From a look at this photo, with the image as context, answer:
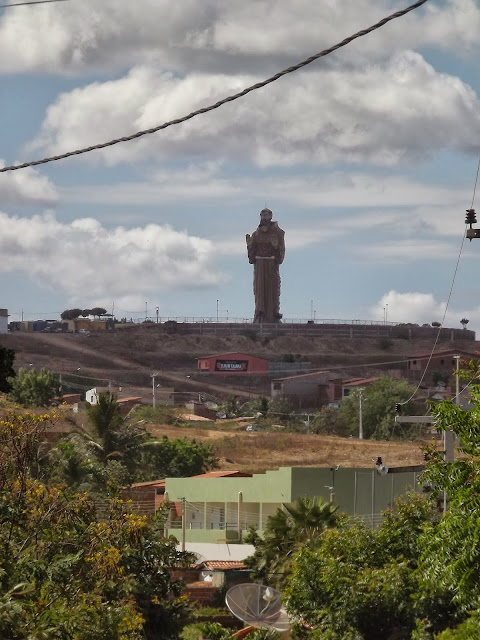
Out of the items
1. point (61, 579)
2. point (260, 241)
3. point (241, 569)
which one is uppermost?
point (260, 241)

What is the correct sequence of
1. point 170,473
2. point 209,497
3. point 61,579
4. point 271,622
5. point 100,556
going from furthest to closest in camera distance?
point 170,473 → point 209,497 → point 271,622 → point 100,556 → point 61,579

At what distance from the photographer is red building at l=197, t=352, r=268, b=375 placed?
453 feet

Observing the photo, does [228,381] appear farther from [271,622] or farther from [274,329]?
[271,622]

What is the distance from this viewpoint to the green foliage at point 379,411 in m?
96.3

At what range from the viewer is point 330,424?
10206 centimetres

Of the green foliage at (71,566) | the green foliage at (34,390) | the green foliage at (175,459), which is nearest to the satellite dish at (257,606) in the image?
the green foliage at (71,566)

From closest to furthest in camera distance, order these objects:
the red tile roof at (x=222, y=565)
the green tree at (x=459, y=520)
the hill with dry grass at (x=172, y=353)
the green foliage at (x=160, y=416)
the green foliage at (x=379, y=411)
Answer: the green tree at (x=459, y=520) → the red tile roof at (x=222, y=565) → the green foliage at (x=160, y=416) → the green foliage at (x=379, y=411) → the hill with dry grass at (x=172, y=353)

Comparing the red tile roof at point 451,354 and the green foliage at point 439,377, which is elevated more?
the red tile roof at point 451,354

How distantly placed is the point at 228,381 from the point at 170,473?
65616 millimetres

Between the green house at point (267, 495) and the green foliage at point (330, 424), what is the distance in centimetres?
4632

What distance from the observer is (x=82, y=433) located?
60.0 m

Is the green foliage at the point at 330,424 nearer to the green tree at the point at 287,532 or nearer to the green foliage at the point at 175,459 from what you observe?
the green foliage at the point at 175,459

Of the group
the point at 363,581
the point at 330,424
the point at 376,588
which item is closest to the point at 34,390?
the point at 330,424

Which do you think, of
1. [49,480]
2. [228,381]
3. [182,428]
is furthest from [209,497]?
[228,381]
